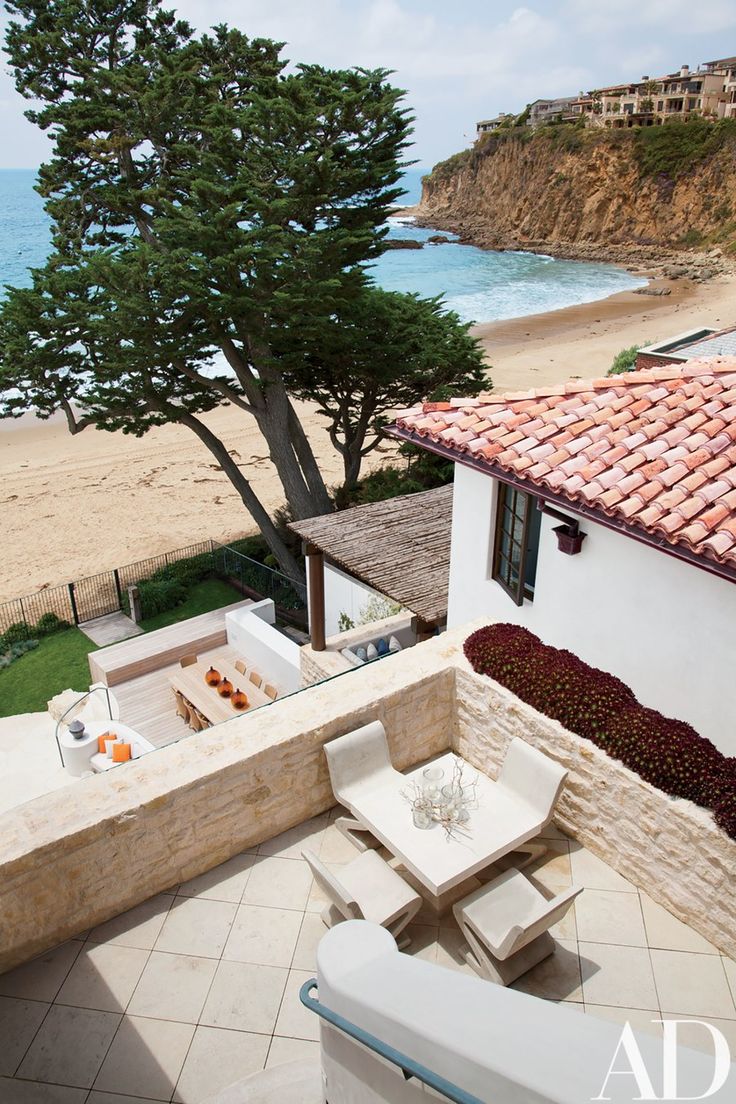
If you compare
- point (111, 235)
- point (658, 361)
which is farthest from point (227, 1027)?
point (111, 235)

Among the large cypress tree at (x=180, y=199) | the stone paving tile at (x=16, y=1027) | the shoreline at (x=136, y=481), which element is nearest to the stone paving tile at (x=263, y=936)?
the stone paving tile at (x=16, y=1027)

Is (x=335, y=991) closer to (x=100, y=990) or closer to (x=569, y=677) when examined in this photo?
(x=100, y=990)

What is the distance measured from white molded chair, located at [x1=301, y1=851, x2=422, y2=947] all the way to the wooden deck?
884 cm

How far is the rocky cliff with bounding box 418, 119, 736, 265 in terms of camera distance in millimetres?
85625

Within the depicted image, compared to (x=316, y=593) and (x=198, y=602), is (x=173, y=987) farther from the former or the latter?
(x=198, y=602)

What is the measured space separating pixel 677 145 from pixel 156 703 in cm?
9772

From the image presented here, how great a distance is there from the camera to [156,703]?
50.5ft

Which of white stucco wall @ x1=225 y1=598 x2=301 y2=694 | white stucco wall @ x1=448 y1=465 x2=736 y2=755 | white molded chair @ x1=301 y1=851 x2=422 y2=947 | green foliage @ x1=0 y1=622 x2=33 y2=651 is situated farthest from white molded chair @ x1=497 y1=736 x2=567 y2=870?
green foliage @ x1=0 y1=622 x2=33 y2=651

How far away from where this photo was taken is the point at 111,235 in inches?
841

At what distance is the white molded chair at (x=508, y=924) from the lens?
16.7 feet

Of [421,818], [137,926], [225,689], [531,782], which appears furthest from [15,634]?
[531,782]

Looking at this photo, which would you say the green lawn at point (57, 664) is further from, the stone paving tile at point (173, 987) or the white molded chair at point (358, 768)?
the stone paving tile at point (173, 987)

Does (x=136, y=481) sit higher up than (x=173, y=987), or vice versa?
(x=173, y=987)

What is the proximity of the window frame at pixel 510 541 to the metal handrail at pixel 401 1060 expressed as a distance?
6.32m
